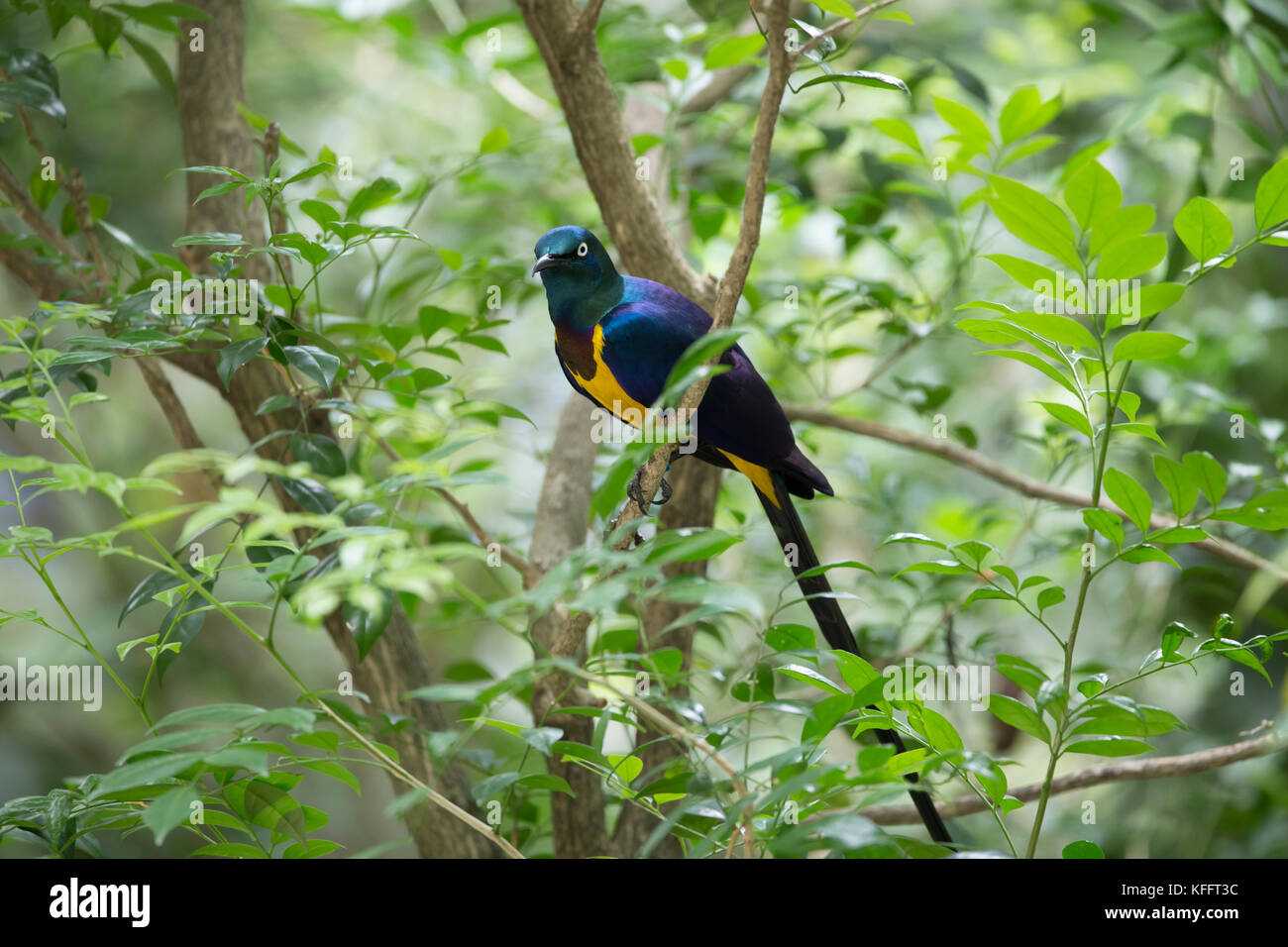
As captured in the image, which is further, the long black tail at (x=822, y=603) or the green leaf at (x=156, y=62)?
the green leaf at (x=156, y=62)

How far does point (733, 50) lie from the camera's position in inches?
71.1

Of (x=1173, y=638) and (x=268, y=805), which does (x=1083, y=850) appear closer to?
(x=1173, y=638)

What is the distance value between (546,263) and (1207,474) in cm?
111

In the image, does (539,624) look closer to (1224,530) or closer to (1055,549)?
(1055,549)

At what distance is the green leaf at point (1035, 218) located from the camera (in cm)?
105

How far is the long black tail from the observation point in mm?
1382

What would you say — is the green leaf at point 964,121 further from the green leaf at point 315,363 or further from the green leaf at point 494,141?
the green leaf at point 315,363

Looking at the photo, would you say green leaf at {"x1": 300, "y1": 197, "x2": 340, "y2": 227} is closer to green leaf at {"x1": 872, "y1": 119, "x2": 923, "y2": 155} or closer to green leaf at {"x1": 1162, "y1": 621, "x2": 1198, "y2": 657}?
green leaf at {"x1": 872, "y1": 119, "x2": 923, "y2": 155}

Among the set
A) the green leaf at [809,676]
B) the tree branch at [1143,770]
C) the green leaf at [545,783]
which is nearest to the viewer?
the green leaf at [809,676]

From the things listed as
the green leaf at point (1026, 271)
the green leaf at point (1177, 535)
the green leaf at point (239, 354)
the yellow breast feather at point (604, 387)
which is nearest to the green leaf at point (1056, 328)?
the green leaf at point (1026, 271)

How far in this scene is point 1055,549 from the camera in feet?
7.25

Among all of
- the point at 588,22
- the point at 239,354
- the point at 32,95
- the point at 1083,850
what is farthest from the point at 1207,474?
the point at 32,95

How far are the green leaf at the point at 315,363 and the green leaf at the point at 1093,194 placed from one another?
36.1 inches
